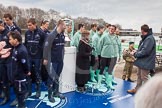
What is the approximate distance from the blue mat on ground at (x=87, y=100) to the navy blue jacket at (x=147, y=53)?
766 mm

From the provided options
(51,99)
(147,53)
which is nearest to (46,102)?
(51,99)

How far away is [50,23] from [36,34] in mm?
789

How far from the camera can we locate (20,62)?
11.5 ft

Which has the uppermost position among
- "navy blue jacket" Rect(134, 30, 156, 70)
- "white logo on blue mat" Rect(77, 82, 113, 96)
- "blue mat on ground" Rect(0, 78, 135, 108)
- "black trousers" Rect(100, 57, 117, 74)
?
"navy blue jacket" Rect(134, 30, 156, 70)

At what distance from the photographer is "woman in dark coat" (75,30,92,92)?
472cm

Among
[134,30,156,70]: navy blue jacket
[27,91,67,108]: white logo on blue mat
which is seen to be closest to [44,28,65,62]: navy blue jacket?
[27,91,67,108]: white logo on blue mat

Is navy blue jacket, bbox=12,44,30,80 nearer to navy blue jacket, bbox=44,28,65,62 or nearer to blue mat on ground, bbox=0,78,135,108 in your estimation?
navy blue jacket, bbox=44,28,65,62

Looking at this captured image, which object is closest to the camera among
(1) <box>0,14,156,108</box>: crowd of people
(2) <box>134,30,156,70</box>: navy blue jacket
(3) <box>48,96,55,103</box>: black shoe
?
(1) <box>0,14,156,108</box>: crowd of people

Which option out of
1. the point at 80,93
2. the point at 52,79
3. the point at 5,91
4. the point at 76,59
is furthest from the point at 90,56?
the point at 5,91

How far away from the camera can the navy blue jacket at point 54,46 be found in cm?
407

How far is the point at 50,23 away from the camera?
4.98 metres

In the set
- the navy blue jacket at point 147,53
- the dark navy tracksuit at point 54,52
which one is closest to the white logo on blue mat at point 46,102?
the dark navy tracksuit at point 54,52

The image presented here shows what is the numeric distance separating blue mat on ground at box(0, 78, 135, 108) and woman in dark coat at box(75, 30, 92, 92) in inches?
9.6

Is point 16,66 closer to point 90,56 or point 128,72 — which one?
point 90,56
